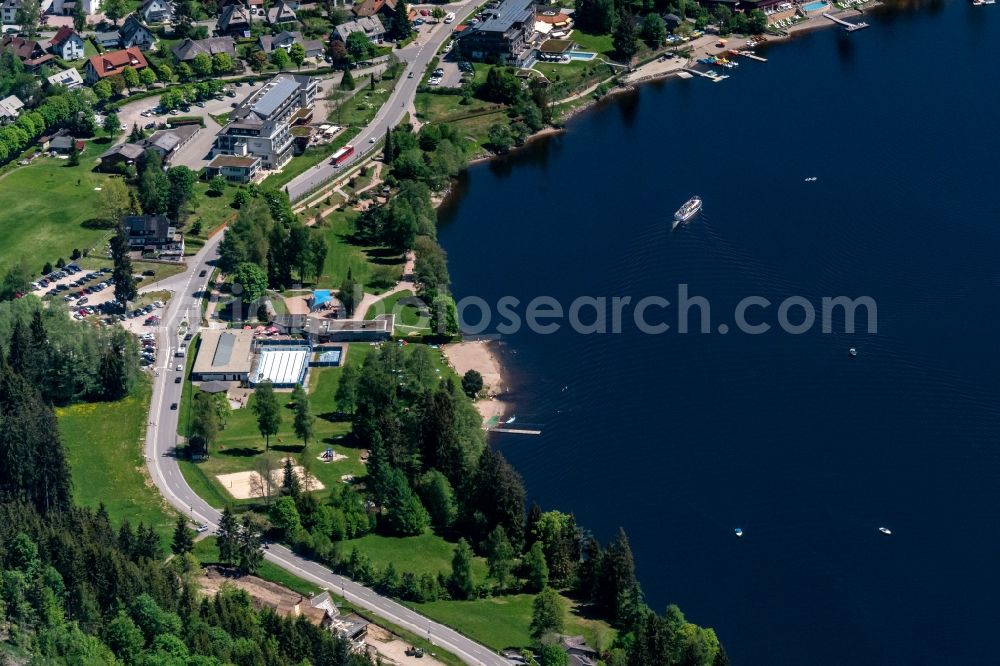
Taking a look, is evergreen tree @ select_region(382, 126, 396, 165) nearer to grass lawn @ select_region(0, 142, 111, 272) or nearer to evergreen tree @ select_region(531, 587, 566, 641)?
grass lawn @ select_region(0, 142, 111, 272)

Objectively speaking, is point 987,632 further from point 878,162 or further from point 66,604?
point 878,162

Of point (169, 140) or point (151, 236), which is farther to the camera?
point (169, 140)

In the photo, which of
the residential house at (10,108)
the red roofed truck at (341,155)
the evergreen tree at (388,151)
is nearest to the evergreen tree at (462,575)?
the evergreen tree at (388,151)

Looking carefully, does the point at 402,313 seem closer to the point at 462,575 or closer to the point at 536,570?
the point at 536,570

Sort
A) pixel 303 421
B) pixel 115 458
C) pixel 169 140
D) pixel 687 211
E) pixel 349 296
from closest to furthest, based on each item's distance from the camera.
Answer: pixel 115 458 → pixel 303 421 → pixel 349 296 → pixel 687 211 → pixel 169 140

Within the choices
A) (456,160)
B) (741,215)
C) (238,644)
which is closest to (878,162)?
(741,215)

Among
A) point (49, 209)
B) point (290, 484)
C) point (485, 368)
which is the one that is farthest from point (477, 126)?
point (290, 484)
